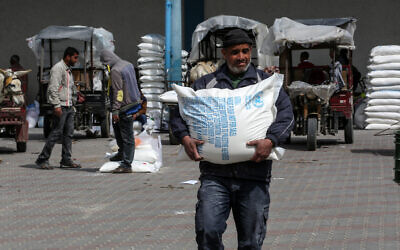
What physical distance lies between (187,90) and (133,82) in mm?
6253

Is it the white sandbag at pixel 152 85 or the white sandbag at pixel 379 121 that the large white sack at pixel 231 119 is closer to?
the white sandbag at pixel 379 121

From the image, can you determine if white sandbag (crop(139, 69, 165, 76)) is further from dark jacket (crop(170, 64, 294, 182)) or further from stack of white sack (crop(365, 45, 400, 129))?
dark jacket (crop(170, 64, 294, 182))

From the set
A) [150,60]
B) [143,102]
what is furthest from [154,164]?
[150,60]

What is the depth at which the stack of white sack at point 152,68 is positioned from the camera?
67.7 ft

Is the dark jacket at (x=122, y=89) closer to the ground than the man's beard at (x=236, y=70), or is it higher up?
closer to the ground

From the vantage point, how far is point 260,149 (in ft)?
14.5

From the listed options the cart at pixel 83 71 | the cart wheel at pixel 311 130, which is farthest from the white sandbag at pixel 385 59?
the cart at pixel 83 71

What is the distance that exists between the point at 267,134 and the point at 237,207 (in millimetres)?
479

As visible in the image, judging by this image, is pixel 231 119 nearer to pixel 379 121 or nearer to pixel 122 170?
pixel 122 170

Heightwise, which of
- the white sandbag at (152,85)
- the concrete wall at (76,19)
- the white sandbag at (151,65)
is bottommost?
the white sandbag at (152,85)

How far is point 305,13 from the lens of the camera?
22.8 m

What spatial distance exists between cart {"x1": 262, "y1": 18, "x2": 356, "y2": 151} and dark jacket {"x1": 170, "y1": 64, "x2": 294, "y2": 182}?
385 inches

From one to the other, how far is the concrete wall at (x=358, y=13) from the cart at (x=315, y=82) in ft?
22.2

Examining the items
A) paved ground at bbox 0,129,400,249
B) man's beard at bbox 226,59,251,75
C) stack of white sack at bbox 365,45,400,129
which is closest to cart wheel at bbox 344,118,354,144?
stack of white sack at bbox 365,45,400,129
